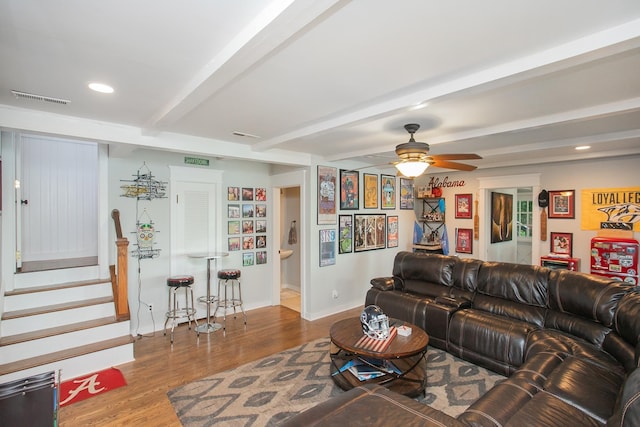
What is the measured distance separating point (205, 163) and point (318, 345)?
3.05m

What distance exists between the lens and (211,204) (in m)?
4.98

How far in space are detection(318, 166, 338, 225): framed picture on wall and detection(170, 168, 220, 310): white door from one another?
159 centimetres

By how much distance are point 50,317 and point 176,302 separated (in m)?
1.45

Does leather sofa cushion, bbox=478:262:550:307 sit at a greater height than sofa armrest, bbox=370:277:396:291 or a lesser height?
greater

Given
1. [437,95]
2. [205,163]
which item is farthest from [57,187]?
[437,95]

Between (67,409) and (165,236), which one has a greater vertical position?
(165,236)

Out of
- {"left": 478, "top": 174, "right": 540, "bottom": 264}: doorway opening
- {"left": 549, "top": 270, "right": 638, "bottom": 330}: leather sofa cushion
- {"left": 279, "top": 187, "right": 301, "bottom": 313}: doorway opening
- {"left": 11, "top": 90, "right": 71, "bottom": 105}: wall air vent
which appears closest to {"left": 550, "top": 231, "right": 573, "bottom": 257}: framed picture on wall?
{"left": 478, "top": 174, "right": 540, "bottom": 264}: doorway opening

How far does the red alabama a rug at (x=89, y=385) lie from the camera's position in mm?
2829

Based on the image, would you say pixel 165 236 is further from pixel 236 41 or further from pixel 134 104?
pixel 236 41

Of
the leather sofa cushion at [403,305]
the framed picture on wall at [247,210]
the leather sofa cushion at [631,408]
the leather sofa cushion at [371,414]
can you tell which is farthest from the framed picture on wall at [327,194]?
the leather sofa cushion at [631,408]

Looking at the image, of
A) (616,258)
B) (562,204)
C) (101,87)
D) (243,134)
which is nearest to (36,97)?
(101,87)

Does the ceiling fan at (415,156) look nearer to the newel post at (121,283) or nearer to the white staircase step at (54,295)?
the newel post at (121,283)

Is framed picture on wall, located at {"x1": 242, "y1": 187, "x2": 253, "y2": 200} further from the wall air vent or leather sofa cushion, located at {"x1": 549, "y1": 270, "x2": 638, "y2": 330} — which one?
leather sofa cushion, located at {"x1": 549, "y1": 270, "x2": 638, "y2": 330}

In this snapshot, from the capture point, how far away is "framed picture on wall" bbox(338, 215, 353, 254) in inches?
213
